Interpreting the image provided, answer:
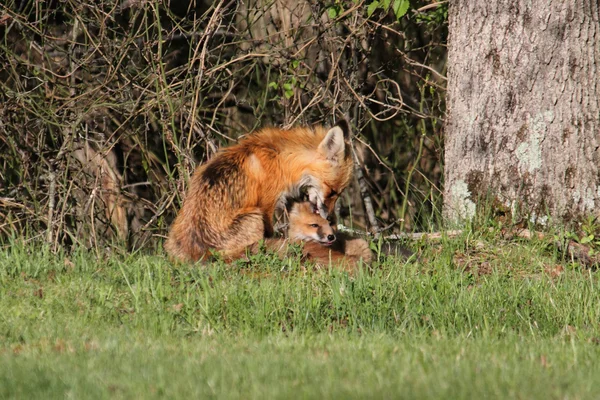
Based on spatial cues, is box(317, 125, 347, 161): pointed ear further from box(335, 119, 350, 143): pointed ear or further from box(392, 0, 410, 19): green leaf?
box(392, 0, 410, 19): green leaf

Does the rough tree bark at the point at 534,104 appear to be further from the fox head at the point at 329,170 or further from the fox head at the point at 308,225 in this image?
the fox head at the point at 308,225

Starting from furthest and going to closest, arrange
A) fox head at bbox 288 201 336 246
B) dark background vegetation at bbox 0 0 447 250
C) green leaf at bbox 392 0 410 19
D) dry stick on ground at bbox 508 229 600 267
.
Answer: dark background vegetation at bbox 0 0 447 250 < green leaf at bbox 392 0 410 19 < fox head at bbox 288 201 336 246 < dry stick on ground at bbox 508 229 600 267

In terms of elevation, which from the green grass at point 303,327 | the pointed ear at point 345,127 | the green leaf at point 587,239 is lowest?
the green grass at point 303,327

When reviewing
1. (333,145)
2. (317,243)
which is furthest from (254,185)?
(333,145)

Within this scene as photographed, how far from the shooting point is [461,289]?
23.8 feet

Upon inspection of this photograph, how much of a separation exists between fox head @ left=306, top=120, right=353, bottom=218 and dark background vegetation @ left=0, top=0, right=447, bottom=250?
1138 mm

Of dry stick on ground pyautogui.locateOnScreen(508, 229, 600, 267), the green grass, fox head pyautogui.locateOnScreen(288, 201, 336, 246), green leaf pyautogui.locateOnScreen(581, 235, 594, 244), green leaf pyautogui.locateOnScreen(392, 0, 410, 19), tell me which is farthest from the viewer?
green leaf pyautogui.locateOnScreen(392, 0, 410, 19)

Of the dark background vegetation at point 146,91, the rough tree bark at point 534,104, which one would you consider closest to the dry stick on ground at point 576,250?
the rough tree bark at point 534,104

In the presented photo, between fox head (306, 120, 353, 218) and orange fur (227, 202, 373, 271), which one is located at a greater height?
fox head (306, 120, 353, 218)

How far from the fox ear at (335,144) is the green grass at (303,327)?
139 centimetres

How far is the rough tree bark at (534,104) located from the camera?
8875 millimetres

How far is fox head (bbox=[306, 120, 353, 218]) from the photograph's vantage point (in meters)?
9.13

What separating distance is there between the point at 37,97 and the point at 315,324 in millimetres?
5768

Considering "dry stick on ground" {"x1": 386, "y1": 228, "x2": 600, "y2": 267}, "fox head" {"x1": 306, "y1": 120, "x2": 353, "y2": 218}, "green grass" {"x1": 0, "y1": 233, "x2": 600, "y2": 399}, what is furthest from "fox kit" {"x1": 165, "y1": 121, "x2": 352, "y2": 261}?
"dry stick on ground" {"x1": 386, "y1": 228, "x2": 600, "y2": 267}
